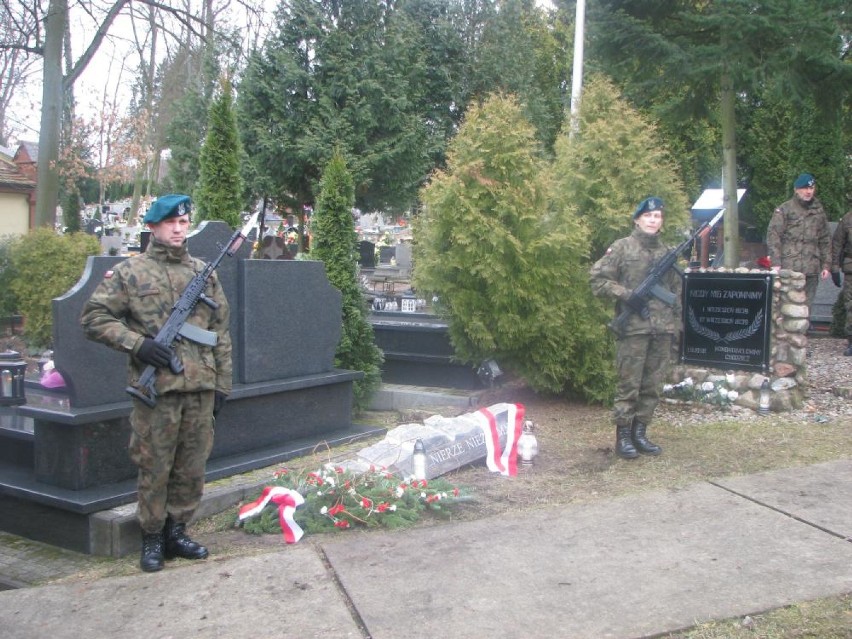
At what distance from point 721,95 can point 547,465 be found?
7.63 m

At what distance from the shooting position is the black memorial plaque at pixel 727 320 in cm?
733

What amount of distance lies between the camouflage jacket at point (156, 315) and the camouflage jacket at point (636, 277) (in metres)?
2.86

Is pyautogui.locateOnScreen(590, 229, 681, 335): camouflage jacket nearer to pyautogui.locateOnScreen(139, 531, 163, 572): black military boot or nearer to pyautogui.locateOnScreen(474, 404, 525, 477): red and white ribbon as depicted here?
pyautogui.locateOnScreen(474, 404, 525, 477): red and white ribbon

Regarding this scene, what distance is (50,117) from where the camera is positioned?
15.0 metres

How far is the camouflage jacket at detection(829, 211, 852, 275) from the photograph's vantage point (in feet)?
31.5

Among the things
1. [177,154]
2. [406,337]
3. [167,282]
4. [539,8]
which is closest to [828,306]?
[406,337]

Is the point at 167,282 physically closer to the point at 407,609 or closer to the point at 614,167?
the point at 407,609

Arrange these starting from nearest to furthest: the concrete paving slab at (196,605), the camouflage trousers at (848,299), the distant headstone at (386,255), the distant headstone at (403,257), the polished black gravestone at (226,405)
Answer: the concrete paving slab at (196,605)
the polished black gravestone at (226,405)
the camouflage trousers at (848,299)
the distant headstone at (403,257)
the distant headstone at (386,255)

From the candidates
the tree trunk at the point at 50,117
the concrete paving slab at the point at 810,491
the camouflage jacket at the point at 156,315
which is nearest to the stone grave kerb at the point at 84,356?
the camouflage jacket at the point at 156,315

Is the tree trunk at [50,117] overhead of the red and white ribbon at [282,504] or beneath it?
overhead

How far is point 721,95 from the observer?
38.1 ft

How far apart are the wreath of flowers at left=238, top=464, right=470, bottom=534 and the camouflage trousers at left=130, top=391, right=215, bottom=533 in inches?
23.3

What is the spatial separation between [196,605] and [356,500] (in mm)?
1295

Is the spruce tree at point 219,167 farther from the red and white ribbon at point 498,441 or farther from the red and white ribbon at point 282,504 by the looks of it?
the red and white ribbon at point 282,504
